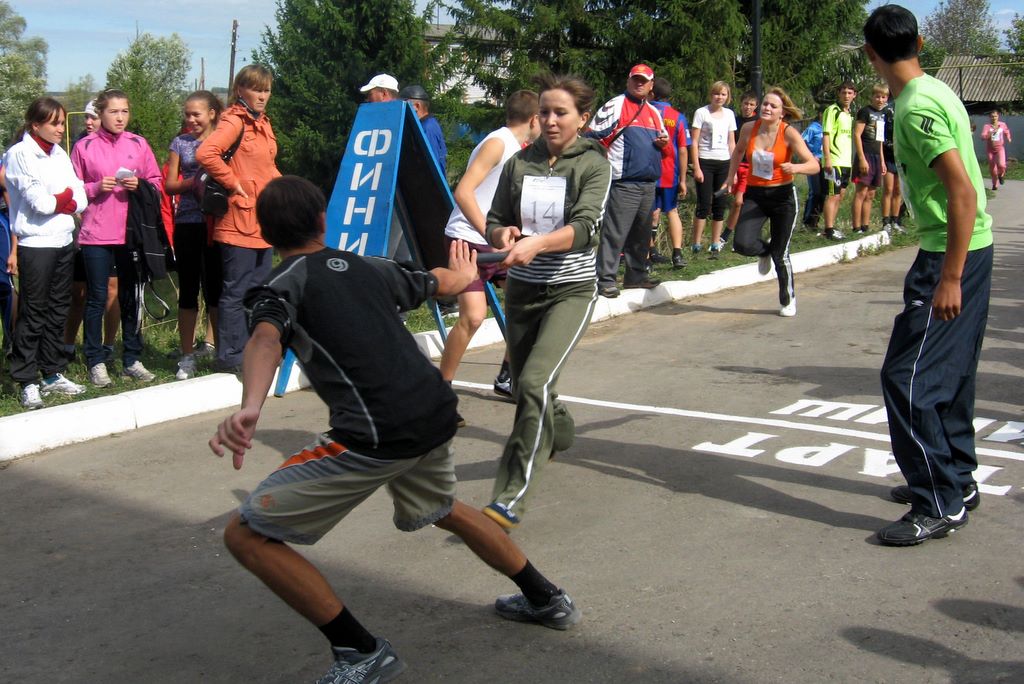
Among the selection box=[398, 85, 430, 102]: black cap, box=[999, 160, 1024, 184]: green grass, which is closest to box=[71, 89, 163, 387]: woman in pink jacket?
box=[398, 85, 430, 102]: black cap

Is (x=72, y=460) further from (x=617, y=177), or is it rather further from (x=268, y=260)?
(x=617, y=177)

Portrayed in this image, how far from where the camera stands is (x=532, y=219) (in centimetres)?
522

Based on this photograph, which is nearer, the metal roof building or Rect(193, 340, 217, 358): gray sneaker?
Rect(193, 340, 217, 358): gray sneaker

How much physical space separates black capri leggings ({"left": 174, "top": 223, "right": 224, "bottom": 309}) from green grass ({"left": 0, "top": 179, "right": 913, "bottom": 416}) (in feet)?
1.62

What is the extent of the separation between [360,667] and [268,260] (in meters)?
4.75

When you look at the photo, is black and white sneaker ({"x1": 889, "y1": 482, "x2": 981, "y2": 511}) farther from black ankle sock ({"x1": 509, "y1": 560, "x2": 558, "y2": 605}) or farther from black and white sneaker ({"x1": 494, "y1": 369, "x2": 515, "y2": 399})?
black and white sneaker ({"x1": 494, "y1": 369, "x2": 515, "y2": 399})

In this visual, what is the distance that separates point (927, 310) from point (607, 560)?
65.6 inches

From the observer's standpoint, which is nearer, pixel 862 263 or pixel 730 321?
pixel 730 321

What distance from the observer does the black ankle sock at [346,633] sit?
11.3 feet

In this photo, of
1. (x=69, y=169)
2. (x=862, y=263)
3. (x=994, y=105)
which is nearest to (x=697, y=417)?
(x=69, y=169)

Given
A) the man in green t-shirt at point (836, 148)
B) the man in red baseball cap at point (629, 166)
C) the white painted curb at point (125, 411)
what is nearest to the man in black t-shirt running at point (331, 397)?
the white painted curb at point (125, 411)

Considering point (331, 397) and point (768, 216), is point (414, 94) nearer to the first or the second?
point (768, 216)

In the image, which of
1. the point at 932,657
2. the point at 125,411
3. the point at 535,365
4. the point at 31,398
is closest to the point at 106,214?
the point at 31,398

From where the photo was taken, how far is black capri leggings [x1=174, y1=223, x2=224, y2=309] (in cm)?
801
